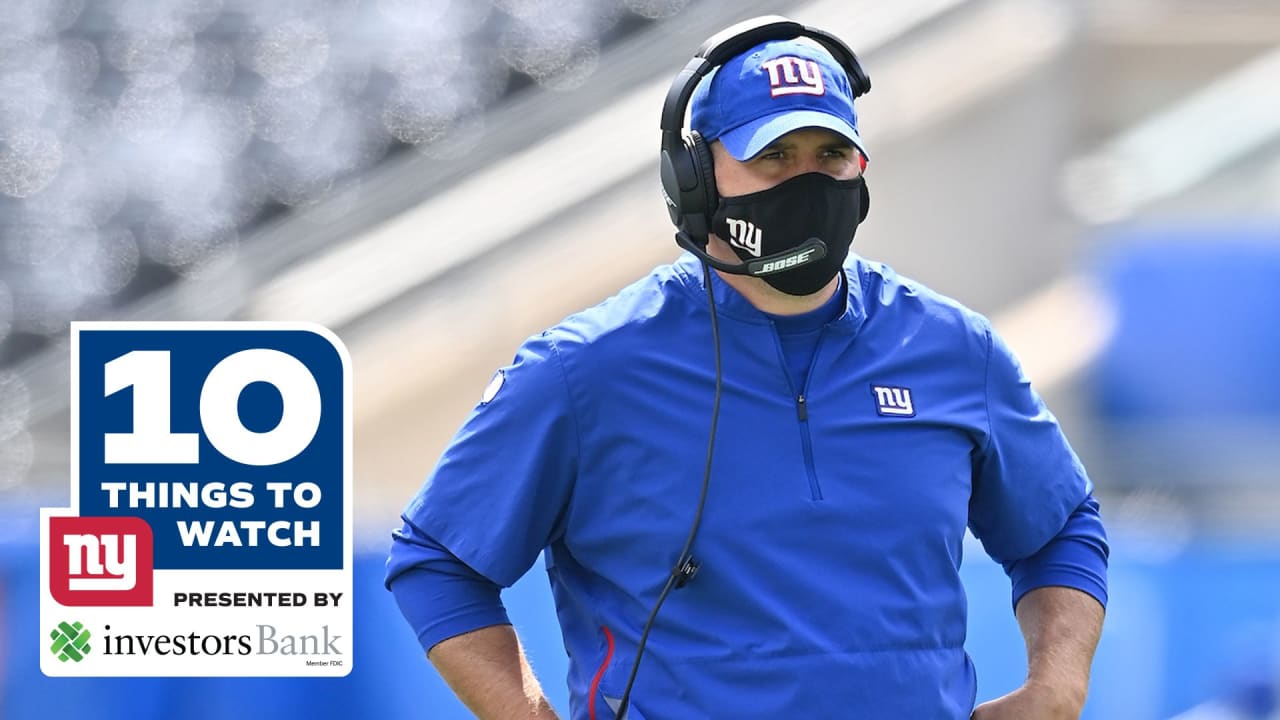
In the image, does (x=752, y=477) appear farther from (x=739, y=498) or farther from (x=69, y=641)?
(x=69, y=641)

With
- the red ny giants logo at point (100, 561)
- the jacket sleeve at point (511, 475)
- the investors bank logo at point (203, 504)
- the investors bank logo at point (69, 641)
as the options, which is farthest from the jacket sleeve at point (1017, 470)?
the investors bank logo at point (69, 641)

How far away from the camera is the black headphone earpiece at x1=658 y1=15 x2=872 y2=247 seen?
1.53 m

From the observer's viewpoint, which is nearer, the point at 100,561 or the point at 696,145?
the point at 696,145

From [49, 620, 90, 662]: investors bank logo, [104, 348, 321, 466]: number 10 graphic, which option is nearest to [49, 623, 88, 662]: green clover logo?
[49, 620, 90, 662]: investors bank logo

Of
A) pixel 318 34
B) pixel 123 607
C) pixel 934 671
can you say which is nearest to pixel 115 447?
pixel 123 607

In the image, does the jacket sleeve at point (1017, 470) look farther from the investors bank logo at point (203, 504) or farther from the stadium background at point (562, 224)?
the investors bank logo at point (203, 504)

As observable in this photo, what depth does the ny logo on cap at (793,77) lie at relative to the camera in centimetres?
148

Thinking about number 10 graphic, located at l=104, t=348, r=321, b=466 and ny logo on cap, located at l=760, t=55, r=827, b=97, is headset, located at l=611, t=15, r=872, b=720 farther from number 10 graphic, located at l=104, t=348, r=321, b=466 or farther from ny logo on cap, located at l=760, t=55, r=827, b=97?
number 10 graphic, located at l=104, t=348, r=321, b=466

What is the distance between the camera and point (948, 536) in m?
1.47

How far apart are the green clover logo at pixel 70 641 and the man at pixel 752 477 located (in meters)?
1.59

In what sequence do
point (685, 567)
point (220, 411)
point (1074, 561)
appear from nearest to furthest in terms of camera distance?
point (685, 567)
point (1074, 561)
point (220, 411)

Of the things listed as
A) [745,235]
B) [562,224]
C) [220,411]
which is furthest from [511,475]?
[562,224]

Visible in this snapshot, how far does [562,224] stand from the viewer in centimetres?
396

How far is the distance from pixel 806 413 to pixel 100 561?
1873 millimetres
